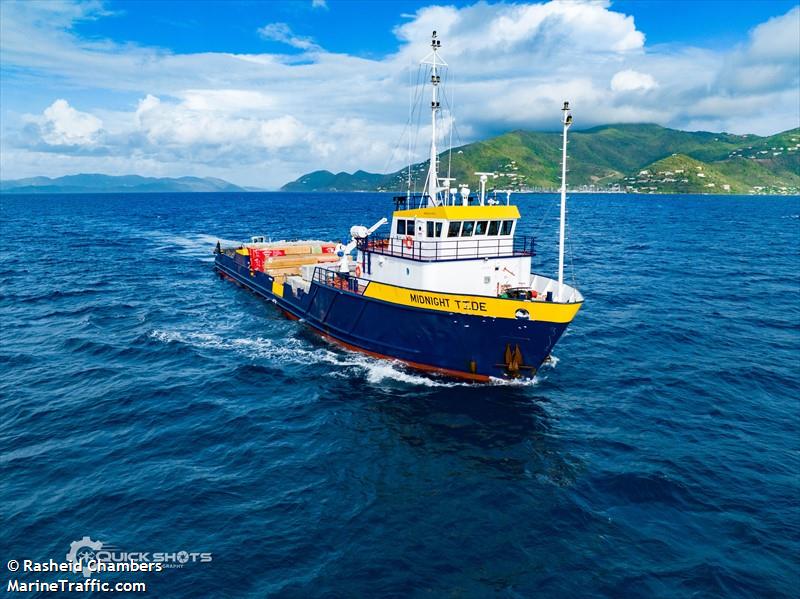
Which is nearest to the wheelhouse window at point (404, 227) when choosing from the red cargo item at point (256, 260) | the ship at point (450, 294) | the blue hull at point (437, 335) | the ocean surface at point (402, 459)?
the ship at point (450, 294)

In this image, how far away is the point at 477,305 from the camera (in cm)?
1925

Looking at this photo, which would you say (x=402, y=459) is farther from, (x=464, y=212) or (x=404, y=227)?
(x=404, y=227)

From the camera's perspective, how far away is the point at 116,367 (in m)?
22.8

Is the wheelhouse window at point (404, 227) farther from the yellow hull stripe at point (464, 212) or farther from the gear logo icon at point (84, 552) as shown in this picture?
the gear logo icon at point (84, 552)

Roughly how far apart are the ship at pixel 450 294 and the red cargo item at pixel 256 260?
13.6 m

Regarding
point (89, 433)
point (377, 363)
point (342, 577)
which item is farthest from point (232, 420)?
point (342, 577)

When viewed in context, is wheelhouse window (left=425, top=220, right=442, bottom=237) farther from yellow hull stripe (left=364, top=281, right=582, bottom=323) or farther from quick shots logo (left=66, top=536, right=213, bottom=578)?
quick shots logo (left=66, top=536, right=213, bottom=578)

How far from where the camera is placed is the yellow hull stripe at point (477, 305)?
1830 cm

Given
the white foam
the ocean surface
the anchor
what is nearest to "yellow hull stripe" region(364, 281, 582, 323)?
the anchor

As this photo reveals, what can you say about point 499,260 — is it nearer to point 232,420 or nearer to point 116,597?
point 232,420

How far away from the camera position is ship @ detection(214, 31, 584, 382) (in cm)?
1917

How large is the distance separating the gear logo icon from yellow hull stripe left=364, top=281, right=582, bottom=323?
13.5 metres

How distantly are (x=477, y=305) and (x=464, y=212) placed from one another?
4651 mm

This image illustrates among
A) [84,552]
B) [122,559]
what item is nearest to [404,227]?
[122,559]
